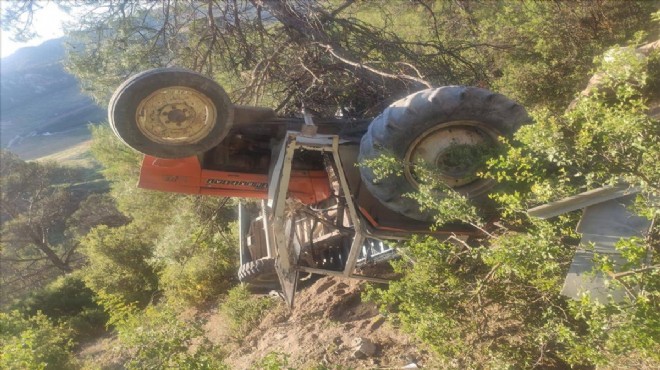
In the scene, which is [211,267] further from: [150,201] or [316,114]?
[316,114]

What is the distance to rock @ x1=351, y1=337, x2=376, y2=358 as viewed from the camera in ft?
13.0

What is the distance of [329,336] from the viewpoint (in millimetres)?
4438

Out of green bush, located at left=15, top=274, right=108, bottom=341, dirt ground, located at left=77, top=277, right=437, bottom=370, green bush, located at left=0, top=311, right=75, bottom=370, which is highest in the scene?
dirt ground, located at left=77, top=277, right=437, bottom=370

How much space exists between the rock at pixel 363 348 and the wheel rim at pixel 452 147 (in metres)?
1.66

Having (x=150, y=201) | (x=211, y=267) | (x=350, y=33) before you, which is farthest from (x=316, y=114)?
(x=150, y=201)

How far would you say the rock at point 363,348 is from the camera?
395 centimetres

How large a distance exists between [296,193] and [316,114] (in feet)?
3.68

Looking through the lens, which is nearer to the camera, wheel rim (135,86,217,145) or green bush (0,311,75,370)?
wheel rim (135,86,217,145)

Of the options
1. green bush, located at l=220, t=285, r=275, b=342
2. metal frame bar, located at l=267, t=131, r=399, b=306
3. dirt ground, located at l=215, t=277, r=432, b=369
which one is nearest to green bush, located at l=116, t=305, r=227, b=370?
dirt ground, located at l=215, t=277, r=432, b=369

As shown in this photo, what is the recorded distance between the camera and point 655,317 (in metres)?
1.97

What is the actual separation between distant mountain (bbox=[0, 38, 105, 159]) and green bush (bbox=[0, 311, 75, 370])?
44.2 meters

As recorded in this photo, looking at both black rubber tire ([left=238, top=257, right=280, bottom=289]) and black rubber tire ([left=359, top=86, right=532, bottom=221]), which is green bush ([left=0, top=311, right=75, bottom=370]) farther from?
black rubber tire ([left=359, top=86, right=532, bottom=221])

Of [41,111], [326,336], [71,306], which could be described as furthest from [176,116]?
[41,111]

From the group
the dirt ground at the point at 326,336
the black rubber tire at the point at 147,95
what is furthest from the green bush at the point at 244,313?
the black rubber tire at the point at 147,95
